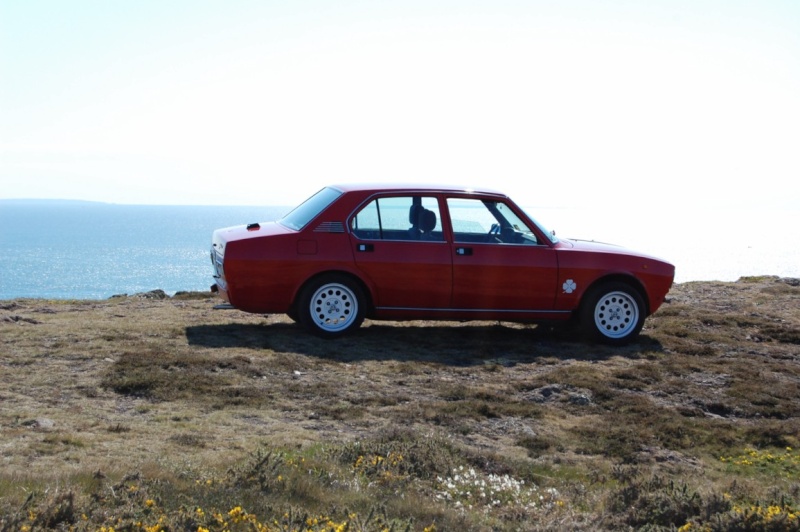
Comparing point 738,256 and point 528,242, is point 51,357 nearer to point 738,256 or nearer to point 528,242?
point 528,242

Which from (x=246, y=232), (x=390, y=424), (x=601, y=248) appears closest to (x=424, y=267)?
(x=246, y=232)

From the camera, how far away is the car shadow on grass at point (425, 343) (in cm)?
898

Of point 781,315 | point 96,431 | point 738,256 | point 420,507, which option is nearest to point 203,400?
point 96,431

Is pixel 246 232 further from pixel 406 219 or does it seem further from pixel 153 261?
pixel 153 261

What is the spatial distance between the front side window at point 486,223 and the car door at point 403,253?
0.71 ft

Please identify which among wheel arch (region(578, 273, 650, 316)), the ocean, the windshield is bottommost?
the ocean

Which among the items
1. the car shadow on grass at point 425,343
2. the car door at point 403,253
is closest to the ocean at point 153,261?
the car shadow on grass at point 425,343

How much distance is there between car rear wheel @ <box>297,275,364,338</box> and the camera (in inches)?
371

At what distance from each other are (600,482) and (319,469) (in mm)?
1787

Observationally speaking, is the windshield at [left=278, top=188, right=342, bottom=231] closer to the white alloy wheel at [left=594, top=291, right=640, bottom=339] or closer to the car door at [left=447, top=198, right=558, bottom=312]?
the car door at [left=447, top=198, right=558, bottom=312]

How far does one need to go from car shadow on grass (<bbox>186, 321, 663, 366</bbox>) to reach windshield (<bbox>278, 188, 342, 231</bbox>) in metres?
1.20

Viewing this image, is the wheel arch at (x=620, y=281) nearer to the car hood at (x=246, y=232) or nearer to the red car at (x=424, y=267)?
the red car at (x=424, y=267)

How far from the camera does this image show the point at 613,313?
33.0 feet

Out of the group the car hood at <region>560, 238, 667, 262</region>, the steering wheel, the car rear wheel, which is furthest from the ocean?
the car rear wheel
